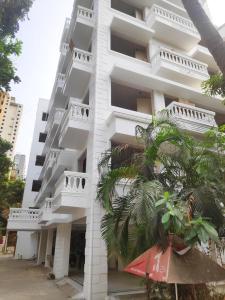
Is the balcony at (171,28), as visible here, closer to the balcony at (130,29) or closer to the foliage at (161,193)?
the balcony at (130,29)

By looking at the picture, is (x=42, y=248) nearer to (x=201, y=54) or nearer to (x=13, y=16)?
(x=13, y=16)

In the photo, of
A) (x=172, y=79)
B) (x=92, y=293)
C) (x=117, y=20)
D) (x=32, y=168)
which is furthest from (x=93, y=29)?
(x=32, y=168)

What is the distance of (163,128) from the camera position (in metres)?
6.72

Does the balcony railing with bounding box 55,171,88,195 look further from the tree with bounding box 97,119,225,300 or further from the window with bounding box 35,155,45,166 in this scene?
the window with bounding box 35,155,45,166

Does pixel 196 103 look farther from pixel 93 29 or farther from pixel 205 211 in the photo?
pixel 205 211

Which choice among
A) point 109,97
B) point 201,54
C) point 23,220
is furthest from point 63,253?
point 201,54

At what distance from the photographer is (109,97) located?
33.8ft

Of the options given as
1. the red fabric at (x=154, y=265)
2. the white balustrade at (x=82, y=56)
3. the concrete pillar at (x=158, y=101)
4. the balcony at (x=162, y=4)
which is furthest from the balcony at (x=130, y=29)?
the red fabric at (x=154, y=265)

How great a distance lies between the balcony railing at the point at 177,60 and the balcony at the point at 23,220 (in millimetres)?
13653

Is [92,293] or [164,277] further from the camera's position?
[92,293]

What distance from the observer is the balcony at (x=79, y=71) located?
11062 mm

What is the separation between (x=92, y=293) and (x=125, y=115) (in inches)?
240

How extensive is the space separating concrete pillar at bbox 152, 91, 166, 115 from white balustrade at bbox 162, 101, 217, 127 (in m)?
1.18

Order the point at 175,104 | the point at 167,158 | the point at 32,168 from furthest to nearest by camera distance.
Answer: the point at 32,168 < the point at 175,104 < the point at 167,158
